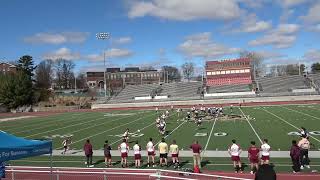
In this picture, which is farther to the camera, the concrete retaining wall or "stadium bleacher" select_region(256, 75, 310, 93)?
→ "stadium bleacher" select_region(256, 75, 310, 93)

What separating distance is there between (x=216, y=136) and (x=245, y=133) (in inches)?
86.8

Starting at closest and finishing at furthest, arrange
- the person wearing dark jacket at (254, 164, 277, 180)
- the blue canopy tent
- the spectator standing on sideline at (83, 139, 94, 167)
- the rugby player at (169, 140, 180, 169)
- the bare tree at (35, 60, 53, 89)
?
the person wearing dark jacket at (254, 164, 277, 180) → the blue canopy tent → the rugby player at (169, 140, 180, 169) → the spectator standing on sideline at (83, 139, 94, 167) → the bare tree at (35, 60, 53, 89)

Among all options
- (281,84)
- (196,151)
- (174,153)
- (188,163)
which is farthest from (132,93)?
(196,151)

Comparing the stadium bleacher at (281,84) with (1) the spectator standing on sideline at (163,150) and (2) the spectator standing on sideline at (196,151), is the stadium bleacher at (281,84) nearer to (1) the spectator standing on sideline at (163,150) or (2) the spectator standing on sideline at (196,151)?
(1) the spectator standing on sideline at (163,150)

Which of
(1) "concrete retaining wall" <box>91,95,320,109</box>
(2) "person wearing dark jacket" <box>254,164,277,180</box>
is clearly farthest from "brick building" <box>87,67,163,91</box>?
(2) "person wearing dark jacket" <box>254,164,277,180</box>

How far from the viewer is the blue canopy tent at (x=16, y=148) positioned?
30.0 feet

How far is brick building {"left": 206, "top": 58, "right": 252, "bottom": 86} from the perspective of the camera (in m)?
78.6

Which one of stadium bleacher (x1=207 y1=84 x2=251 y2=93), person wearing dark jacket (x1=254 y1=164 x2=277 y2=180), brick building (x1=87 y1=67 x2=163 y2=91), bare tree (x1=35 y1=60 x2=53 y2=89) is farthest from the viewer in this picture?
brick building (x1=87 y1=67 x2=163 y2=91)

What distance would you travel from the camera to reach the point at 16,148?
30.8 feet

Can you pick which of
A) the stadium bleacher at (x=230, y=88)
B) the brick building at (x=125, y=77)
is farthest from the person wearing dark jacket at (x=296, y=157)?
the brick building at (x=125, y=77)

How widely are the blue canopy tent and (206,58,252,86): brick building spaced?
226 feet

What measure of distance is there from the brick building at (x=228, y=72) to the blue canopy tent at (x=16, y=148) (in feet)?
226

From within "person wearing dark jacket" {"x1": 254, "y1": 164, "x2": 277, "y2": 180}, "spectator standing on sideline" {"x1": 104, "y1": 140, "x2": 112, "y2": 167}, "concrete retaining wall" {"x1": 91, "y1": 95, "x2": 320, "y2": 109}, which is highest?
"person wearing dark jacket" {"x1": 254, "y1": 164, "x2": 277, "y2": 180}

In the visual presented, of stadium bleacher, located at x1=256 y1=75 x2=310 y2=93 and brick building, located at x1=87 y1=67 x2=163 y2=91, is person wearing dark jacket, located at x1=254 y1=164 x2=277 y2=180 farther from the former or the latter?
brick building, located at x1=87 y1=67 x2=163 y2=91
